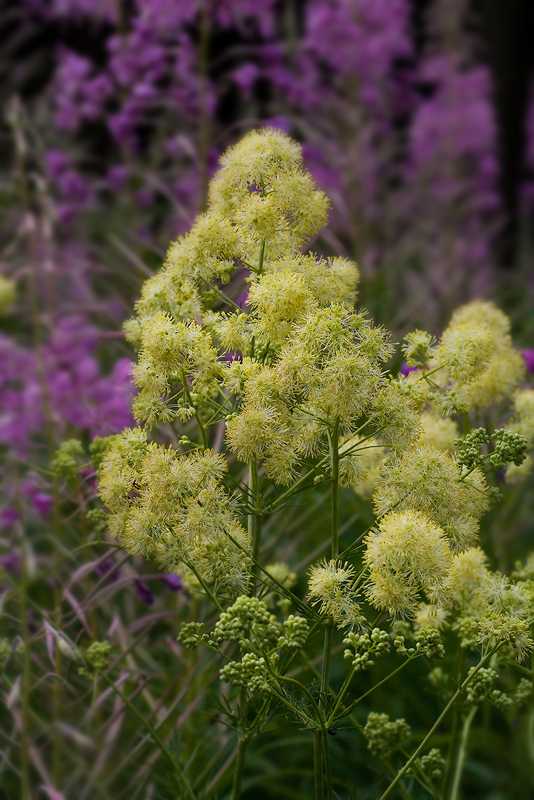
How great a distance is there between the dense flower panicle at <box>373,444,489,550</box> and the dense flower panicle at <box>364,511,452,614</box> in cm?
3

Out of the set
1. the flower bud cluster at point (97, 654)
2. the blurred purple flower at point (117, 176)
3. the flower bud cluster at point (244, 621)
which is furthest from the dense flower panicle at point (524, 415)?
the blurred purple flower at point (117, 176)

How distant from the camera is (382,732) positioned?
2.76 feet

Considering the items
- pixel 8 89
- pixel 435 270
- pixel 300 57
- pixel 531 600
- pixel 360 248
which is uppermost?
pixel 300 57

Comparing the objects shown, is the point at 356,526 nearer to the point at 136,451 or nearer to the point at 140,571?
the point at 140,571

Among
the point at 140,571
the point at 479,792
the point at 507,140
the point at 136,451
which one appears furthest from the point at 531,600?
the point at 507,140

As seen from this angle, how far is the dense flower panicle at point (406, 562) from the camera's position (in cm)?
63

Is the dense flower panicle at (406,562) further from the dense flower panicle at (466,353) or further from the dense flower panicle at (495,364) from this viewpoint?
the dense flower panicle at (495,364)

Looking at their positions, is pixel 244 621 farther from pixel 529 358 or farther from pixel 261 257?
pixel 529 358

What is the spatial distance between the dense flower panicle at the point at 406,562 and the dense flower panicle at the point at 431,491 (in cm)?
3

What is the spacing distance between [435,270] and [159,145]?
36.9 inches

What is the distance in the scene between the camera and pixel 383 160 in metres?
2.53

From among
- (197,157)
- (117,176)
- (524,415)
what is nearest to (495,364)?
(524,415)

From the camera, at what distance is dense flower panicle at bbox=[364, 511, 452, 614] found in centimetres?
63

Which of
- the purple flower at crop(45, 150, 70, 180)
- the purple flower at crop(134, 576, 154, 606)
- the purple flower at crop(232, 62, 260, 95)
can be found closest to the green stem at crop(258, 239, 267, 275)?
the purple flower at crop(134, 576, 154, 606)
